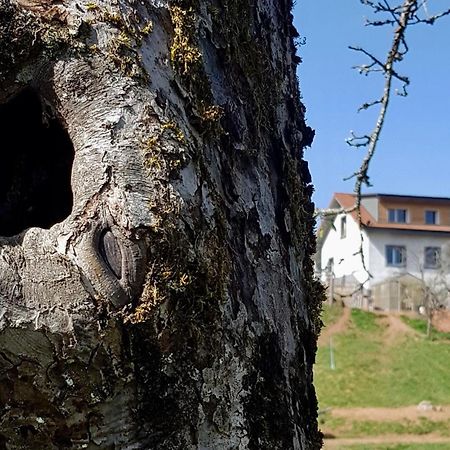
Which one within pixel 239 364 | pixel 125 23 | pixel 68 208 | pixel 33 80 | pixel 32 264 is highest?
pixel 125 23

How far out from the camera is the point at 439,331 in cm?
2859

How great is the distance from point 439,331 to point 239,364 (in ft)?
93.3

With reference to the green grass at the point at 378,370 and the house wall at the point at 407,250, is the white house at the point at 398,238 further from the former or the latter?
the green grass at the point at 378,370

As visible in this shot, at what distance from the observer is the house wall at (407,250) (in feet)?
119

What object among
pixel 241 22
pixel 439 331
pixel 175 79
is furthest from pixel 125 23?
pixel 439 331

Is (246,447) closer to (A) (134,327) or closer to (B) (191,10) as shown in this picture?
(A) (134,327)

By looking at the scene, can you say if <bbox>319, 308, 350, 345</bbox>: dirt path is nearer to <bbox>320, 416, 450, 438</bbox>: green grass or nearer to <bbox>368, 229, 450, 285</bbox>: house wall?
<bbox>368, 229, 450, 285</bbox>: house wall

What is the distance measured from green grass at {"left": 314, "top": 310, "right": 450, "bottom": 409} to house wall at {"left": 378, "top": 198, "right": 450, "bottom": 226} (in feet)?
31.6

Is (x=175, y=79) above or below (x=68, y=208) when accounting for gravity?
above

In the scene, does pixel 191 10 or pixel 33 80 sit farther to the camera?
pixel 191 10

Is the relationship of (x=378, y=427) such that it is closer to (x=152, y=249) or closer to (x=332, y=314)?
(x=332, y=314)

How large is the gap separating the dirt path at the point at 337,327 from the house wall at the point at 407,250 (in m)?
6.93

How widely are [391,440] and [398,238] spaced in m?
22.3

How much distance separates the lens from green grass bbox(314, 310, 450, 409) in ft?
67.5
